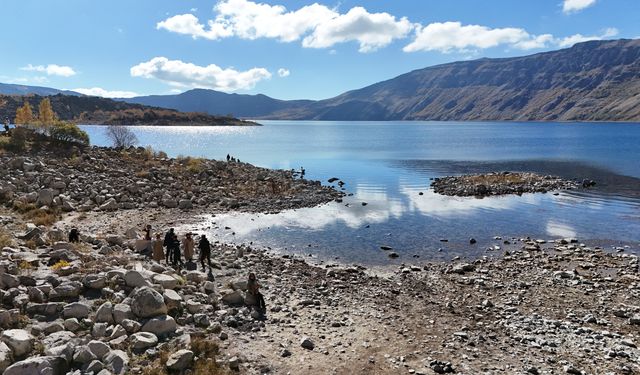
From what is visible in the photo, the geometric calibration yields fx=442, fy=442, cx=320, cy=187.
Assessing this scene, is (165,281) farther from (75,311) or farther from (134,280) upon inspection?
(75,311)

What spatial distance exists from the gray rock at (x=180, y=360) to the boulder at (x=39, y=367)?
2971 millimetres

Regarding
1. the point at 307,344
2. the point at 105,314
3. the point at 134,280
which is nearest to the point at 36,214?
the point at 134,280

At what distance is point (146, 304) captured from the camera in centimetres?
1672

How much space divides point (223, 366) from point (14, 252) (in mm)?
13223

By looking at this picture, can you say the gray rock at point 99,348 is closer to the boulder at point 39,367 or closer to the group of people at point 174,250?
the boulder at point 39,367

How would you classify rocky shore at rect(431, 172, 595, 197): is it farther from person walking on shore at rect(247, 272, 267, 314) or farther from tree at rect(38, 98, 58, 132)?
tree at rect(38, 98, 58, 132)

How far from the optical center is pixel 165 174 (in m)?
57.9

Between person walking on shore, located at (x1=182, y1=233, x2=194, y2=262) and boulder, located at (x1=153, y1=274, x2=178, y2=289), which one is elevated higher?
boulder, located at (x1=153, y1=274, x2=178, y2=289)

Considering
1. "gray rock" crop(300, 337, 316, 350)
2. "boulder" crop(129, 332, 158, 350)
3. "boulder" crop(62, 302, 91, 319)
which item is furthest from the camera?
"gray rock" crop(300, 337, 316, 350)

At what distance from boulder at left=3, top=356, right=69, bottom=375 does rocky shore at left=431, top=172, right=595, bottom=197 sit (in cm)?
5138

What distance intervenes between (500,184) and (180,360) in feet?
192

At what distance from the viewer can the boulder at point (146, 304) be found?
1664cm

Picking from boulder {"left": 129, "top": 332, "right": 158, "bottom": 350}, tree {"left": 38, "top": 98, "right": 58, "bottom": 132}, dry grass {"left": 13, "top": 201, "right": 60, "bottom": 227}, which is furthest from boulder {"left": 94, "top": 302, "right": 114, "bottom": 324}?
tree {"left": 38, "top": 98, "right": 58, "bottom": 132}

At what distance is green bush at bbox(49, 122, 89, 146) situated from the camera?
6506 centimetres
